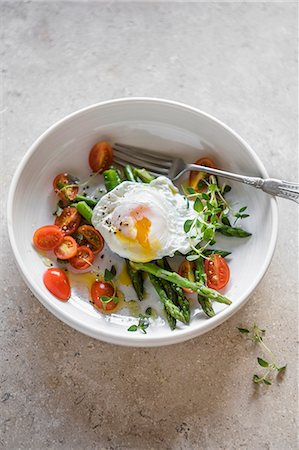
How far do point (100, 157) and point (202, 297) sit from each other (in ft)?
3.11

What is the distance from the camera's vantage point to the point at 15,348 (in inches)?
128

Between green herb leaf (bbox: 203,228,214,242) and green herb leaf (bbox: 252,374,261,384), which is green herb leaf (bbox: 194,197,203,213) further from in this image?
green herb leaf (bbox: 252,374,261,384)

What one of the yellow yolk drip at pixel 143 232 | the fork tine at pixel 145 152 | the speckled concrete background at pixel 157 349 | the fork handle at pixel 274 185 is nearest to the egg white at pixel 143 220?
the yellow yolk drip at pixel 143 232

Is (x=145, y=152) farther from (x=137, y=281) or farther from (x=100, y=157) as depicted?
(x=137, y=281)

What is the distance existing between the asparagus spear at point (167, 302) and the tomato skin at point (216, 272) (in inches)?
9.0

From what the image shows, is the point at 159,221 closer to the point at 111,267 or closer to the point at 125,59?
the point at 111,267

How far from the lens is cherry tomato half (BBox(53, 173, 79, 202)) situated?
3.37 meters

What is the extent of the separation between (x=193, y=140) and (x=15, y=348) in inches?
56.5

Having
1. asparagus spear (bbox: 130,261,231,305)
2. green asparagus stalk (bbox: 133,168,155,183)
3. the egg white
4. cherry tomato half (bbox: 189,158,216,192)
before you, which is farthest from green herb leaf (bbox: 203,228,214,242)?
green asparagus stalk (bbox: 133,168,155,183)

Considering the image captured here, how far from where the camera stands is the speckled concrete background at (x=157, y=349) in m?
3.15

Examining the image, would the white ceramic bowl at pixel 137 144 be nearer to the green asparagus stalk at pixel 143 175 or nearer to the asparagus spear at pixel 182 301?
the asparagus spear at pixel 182 301

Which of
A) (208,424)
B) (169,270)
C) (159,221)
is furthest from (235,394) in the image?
(159,221)

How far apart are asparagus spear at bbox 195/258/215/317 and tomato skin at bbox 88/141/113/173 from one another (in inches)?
29.1

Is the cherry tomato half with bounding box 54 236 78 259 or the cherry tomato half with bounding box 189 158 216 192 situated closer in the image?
the cherry tomato half with bounding box 54 236 78 259
